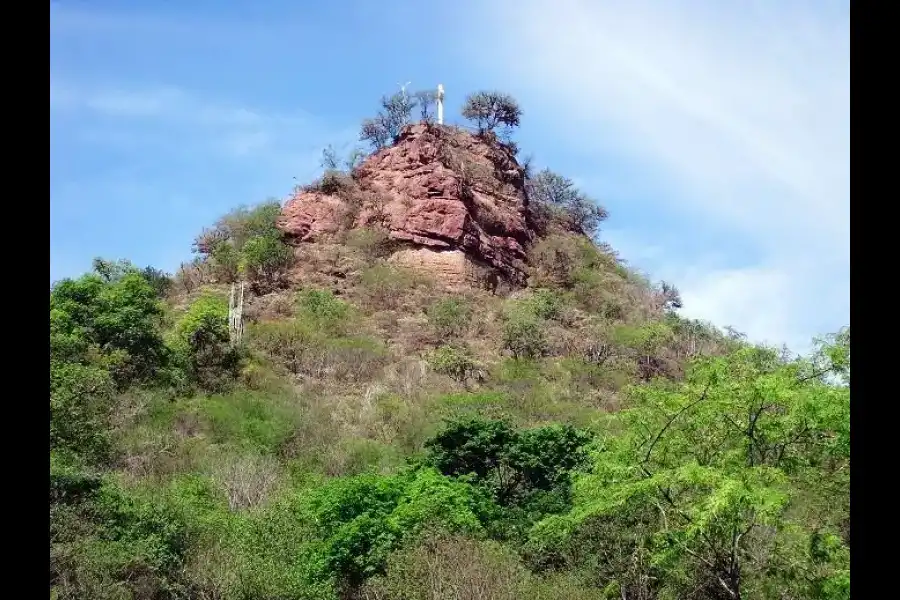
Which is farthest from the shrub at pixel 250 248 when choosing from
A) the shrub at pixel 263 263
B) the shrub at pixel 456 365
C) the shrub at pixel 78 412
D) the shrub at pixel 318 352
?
the shrub at pixel 78 412

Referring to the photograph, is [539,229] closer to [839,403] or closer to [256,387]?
[256,387]

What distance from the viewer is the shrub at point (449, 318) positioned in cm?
2731

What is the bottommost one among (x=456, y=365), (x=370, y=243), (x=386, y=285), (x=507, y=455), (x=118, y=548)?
(x=118, y=548)

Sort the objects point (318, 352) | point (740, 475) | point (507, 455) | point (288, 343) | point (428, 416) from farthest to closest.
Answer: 1. point (288, 343)
2. point (318, 352)
3. point (428, 416)
4. point (507, 455)
5. point (740, 475)

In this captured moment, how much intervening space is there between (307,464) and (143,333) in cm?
560

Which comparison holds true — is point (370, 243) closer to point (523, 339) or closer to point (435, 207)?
point (435, 207)

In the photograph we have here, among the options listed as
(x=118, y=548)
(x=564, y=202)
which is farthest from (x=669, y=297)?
(x=118, y=548)

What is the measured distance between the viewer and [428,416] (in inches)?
777

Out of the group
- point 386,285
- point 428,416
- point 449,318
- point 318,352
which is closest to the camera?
point 428,416

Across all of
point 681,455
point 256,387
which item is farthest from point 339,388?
point 681,455

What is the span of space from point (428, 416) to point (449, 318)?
8035 mm

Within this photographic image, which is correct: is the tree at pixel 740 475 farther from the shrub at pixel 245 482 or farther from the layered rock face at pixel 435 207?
the layered rock face at pixel 435 207

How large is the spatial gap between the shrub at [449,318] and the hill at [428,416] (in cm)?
12

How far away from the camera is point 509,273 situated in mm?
33250
